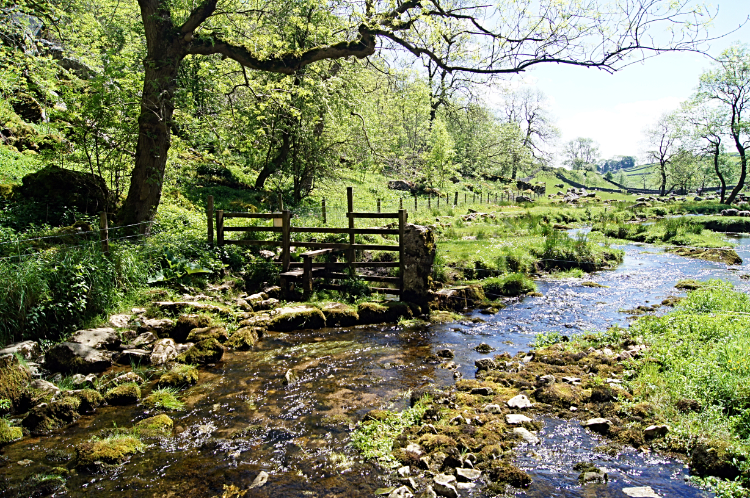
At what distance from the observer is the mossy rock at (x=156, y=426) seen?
5.85m

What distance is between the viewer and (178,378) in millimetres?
7426

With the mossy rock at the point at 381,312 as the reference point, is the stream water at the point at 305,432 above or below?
below

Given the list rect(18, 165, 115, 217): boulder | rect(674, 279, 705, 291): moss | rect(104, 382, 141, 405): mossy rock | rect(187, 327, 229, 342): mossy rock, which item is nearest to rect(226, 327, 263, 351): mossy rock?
rect(187, 327, 229, 342): mossy rock

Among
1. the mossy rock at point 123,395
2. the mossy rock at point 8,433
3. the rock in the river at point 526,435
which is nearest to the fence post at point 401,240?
the rock in the river at point 526,435

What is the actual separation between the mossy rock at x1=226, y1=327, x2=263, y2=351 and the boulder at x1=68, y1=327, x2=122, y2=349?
6.79 ft

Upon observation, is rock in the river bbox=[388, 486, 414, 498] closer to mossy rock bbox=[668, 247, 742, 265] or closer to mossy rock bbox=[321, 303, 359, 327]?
mossy rock bbox=[321, 303, 359, 327]

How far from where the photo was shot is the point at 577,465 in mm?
5020

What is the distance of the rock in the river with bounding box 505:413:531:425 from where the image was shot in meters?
5.93

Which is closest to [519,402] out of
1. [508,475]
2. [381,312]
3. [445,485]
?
[508,475]

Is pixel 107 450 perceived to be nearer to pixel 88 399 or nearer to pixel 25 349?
pixel 88 399

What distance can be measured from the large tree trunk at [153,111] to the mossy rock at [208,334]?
455 cm

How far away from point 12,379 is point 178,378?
2219mm

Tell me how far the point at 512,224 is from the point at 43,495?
2488cm

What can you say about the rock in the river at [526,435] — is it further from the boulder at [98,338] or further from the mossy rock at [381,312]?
the boulder at [98,338]
